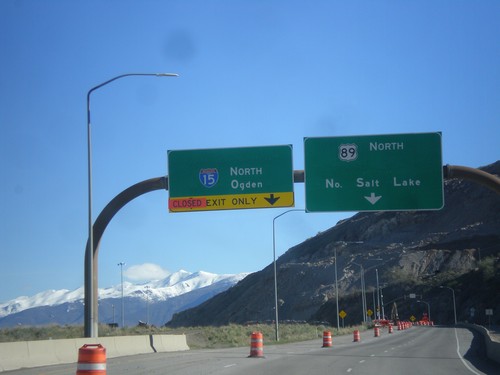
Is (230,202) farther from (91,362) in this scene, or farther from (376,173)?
(91,362)

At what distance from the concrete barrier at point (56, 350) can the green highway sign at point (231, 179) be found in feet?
18.0

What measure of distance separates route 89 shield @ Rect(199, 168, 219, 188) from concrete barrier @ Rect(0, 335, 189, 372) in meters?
6.02

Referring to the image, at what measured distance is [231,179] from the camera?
932 inches

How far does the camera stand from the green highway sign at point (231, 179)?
2359 centimetres

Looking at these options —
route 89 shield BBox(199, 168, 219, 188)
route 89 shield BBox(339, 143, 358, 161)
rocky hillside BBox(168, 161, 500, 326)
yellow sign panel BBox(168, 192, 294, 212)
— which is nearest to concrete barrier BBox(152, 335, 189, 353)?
yellow sign panel BBox(168, 192, 294, 212)

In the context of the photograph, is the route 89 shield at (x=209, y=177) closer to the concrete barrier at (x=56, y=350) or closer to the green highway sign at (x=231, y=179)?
the green highway sign at (x=231, y=179)

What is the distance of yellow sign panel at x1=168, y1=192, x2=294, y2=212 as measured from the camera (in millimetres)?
23562

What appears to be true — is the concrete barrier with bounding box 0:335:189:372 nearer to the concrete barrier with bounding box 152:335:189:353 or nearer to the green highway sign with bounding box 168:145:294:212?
the concrete barrier with bounding box 152:335:189:353

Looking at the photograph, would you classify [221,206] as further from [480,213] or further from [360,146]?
[480,213]

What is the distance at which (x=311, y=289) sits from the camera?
13962cm

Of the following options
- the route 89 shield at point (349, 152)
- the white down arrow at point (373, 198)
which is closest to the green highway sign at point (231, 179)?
the route 89 shield at point (349, 152)

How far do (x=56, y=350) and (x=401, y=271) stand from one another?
4673 inches

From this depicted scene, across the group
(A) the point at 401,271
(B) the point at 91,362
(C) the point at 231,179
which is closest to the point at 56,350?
(C) the point at 231,179

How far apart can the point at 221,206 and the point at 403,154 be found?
5.93 meters
